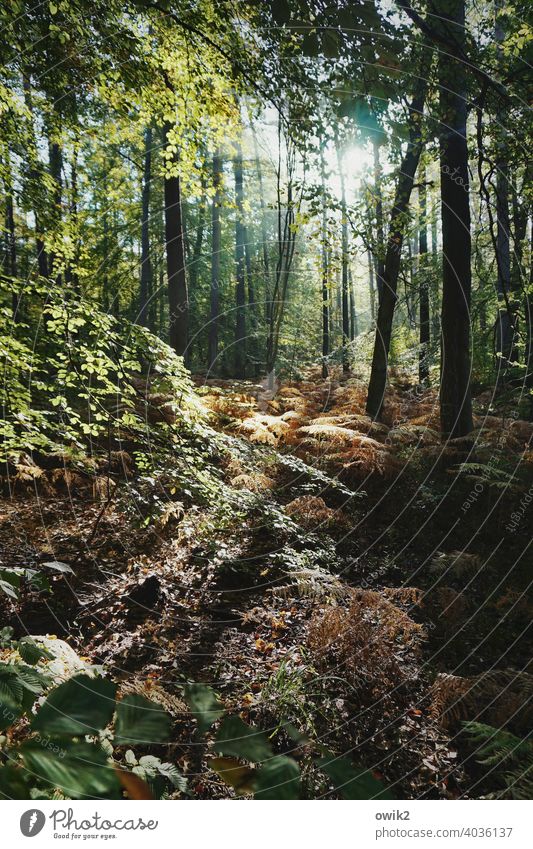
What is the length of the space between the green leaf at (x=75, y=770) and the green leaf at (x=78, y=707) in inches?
1.9

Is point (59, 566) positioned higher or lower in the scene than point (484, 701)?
higher

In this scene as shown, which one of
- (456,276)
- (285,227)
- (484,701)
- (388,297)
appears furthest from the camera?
(388,297)

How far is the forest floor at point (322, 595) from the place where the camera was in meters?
2.63

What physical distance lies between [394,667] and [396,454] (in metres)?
4.39

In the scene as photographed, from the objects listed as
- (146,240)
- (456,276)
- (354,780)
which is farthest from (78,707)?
(146,240)

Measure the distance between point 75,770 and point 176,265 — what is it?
7516 mm

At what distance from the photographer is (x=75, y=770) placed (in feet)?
3.41

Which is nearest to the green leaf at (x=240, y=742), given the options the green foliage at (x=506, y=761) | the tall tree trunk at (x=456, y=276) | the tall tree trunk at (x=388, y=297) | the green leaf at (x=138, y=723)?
the green leaf at (x=138, y=723)

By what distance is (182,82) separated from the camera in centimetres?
381

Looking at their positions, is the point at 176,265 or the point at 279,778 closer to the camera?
the point at 279,778

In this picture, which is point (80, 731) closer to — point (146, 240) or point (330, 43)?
point (330, 43)

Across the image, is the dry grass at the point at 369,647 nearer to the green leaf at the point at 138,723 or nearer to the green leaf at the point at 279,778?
the green leaf at the point at 279,778

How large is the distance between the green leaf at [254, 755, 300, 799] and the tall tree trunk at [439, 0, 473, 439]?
19.2 feet
